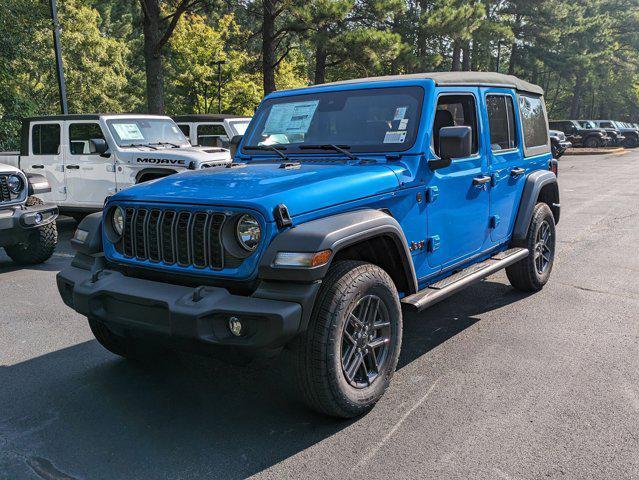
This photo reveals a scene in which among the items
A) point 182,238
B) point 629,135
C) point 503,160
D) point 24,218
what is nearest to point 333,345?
point 182,238

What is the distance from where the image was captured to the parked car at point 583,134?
37156 millimetres

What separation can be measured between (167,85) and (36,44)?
65.3ft

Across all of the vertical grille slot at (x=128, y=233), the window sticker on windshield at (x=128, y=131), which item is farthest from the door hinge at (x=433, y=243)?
the window sticker on windshield at (x=128, y=131)

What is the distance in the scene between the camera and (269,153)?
4.63 metres

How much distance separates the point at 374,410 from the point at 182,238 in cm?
152

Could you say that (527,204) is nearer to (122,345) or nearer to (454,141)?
(454,141)

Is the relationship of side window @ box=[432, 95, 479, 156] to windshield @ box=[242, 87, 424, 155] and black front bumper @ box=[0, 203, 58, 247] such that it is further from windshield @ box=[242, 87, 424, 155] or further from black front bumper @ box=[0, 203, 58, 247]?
black front bumper @ box=[0, 203, 58, 247]

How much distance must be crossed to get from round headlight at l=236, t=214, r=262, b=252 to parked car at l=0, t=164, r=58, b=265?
4.70 metres

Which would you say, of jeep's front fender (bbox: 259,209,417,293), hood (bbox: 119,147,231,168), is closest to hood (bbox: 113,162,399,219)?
jeep's front fender (bbox: 259,209,417,293)

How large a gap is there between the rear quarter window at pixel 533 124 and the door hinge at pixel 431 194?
6.39ft

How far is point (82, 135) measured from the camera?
32.8 ft

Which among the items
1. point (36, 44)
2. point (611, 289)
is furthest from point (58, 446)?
point (36, 44)

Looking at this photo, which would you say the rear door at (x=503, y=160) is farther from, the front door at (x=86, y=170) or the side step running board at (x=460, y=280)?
the front door at (x=86, y=170)

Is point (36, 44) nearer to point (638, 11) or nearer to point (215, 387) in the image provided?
point (215, 387)
